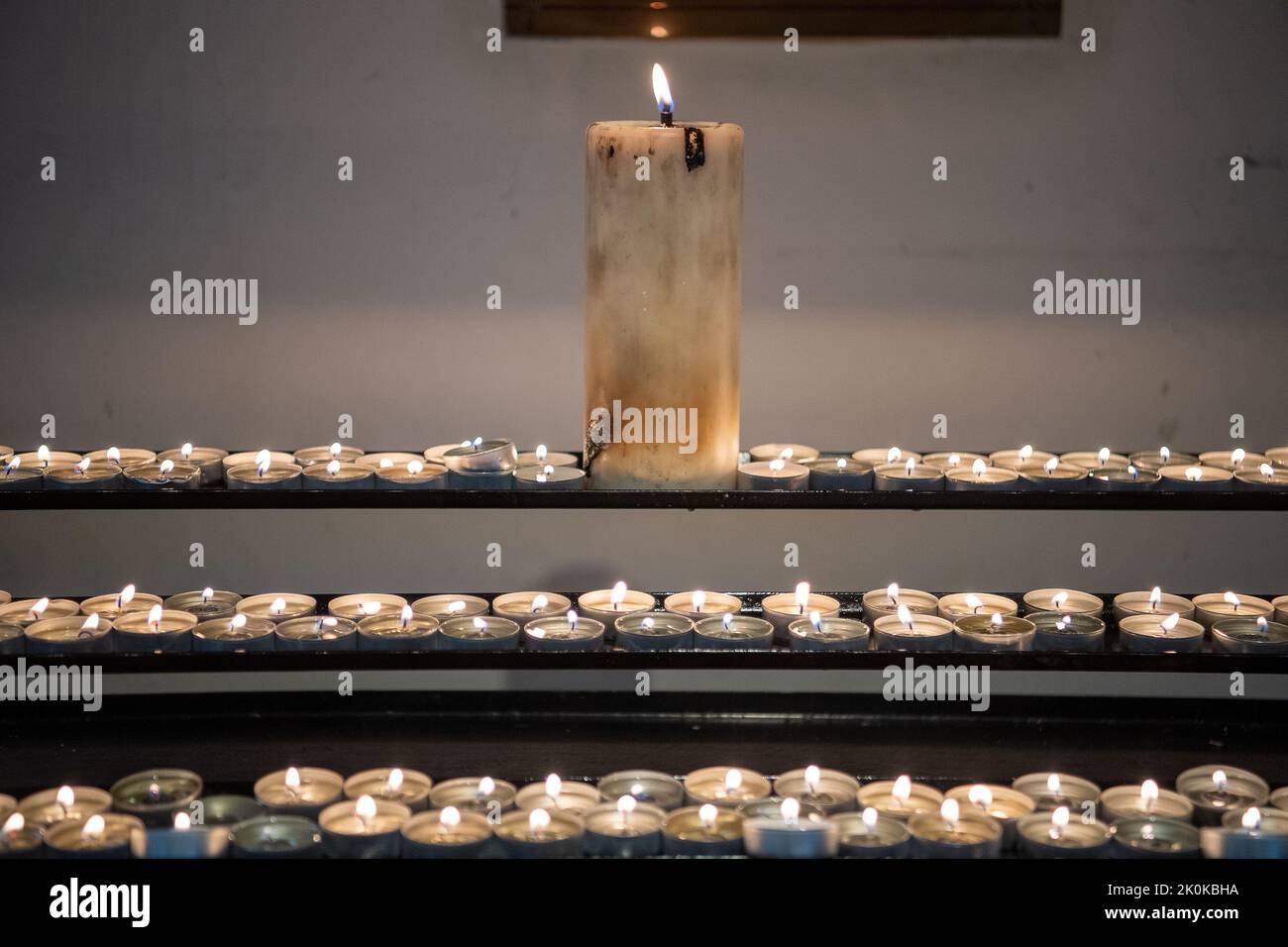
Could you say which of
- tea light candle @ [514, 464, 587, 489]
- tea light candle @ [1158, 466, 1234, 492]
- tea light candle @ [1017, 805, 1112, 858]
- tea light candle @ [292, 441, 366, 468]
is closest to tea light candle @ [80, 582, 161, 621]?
tea light candle @ [292, 441, 366, 468]

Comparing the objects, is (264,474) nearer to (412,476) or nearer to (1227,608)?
(412,476)

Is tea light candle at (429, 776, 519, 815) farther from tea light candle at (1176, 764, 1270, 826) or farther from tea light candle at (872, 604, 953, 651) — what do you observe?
tea light candle at (1176, 764, 1270, 826)

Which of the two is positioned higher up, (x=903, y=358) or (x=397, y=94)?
(x=397, y=94)

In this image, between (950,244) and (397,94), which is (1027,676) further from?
(397,94)

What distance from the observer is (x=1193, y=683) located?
140 inches

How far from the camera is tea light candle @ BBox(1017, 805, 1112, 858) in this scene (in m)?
2.15

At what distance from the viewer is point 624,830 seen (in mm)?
2168

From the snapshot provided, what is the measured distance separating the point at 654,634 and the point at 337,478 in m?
0.61

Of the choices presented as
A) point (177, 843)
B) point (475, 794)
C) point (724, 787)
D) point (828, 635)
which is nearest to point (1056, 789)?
point (828, 635)
